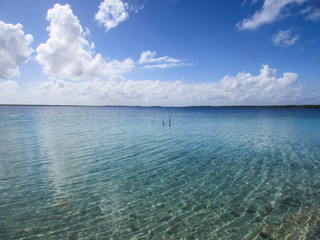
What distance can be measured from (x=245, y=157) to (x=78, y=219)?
1515 centimetres

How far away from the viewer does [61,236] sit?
6.74 m

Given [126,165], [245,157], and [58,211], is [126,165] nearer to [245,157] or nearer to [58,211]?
[58,211]

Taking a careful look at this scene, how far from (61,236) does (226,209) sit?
23.7 feet

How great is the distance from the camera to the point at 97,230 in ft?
23.3

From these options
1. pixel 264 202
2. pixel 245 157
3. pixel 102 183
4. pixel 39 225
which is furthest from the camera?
pixel 245 157

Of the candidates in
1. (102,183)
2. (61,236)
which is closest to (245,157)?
(102,183)

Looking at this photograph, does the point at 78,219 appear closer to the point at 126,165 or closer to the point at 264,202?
the point at 126,165

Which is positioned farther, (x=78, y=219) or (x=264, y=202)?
(x=264, y=202)

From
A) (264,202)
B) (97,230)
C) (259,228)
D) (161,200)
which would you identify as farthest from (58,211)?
(264,202)

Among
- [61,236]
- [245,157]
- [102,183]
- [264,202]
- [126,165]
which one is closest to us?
[61,236]

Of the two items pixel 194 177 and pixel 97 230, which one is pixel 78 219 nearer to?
pixel 97 230

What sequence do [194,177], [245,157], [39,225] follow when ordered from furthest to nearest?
[245,157] < [194,177] < [39,225]

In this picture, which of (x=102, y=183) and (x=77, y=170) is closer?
(x=102, y=183)

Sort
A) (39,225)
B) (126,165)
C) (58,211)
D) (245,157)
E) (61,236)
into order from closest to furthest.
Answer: (61,236) < (39,225) < (58,211) < (126,165) < (245,157)
